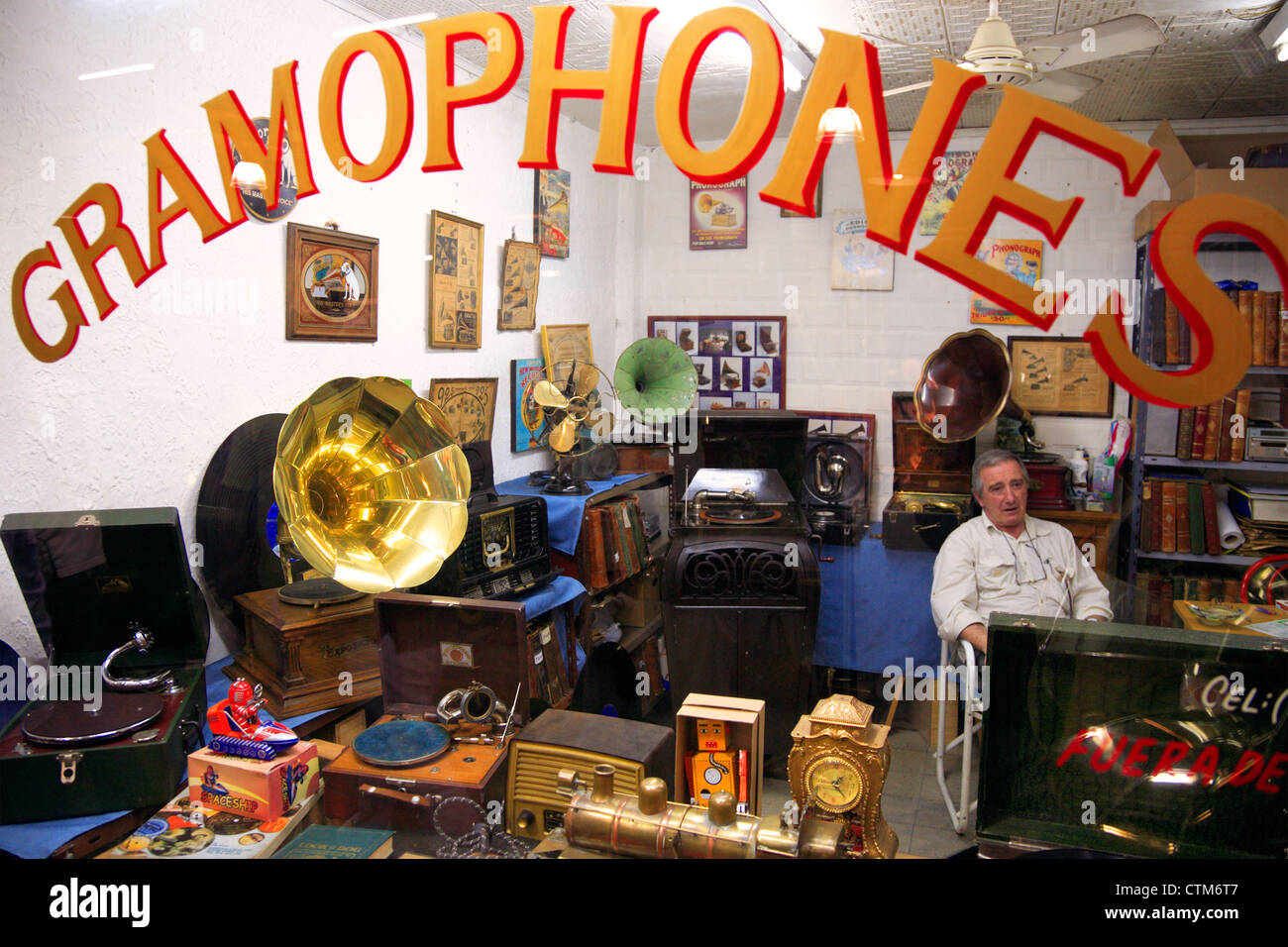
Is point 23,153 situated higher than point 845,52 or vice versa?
point 845,52

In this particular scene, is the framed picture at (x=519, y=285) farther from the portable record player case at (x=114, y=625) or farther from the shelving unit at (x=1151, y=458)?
the shelving unit at (x=1151, y=458)

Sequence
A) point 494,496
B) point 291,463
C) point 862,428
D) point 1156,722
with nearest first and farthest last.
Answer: point 1156,722, point 862,428, point 291,463, point 494,496

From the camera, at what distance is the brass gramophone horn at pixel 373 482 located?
224 centimetres

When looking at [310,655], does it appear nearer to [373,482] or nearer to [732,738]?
[373,482]

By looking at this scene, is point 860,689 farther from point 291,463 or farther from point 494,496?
point 291,463

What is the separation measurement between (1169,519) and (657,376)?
128 cm

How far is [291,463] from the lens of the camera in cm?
223

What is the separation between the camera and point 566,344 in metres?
2.70

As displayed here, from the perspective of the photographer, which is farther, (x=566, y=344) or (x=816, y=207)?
(x=566, y=344)

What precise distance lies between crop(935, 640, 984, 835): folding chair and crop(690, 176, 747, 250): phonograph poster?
1033mm

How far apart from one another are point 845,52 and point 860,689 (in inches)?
55.9

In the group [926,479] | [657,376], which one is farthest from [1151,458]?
[657,376]

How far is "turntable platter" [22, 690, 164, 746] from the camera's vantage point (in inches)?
71.5
